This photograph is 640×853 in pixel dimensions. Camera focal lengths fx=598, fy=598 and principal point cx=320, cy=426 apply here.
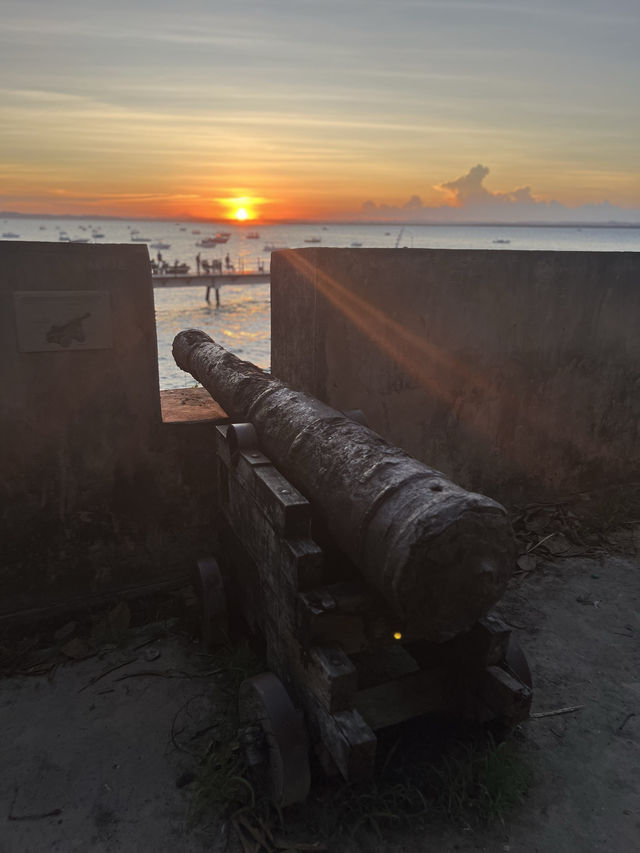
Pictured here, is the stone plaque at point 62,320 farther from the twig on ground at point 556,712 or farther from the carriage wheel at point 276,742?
the twig on ground at point 556,712

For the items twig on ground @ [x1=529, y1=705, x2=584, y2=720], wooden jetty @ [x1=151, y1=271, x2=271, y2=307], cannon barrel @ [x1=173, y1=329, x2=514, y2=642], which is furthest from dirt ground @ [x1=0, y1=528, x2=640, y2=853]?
wooden jetty @ [x1=151, y1=271, x2=271, y2=307]

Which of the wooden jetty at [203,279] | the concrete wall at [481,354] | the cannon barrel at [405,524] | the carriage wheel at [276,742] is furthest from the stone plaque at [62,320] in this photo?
the wooden jetty at [203,279]

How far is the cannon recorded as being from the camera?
8.25 ft

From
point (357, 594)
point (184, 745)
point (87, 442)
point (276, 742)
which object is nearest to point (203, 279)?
point (87, 442)

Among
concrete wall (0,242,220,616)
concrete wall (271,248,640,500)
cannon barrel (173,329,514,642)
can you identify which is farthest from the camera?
concrete wall (271,248,640,500)

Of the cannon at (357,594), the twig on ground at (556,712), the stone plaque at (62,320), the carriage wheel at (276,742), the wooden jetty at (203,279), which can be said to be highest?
the stone plaque at (62,320)

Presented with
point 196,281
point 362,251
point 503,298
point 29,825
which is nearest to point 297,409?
point 362,251

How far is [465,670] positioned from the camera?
10.2 feet

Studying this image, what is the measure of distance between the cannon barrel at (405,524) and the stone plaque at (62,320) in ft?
5.87

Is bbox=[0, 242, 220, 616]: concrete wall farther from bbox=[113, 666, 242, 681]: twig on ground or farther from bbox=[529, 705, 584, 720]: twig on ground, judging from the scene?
bbox=[529, 705, 584, 720]: twig on ground

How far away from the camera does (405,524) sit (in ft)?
8.33

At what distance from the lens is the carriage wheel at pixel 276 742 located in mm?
2764

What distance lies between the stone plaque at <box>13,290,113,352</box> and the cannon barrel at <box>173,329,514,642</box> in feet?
5.87

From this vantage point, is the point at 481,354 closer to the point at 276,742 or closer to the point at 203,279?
the point at 276,742
